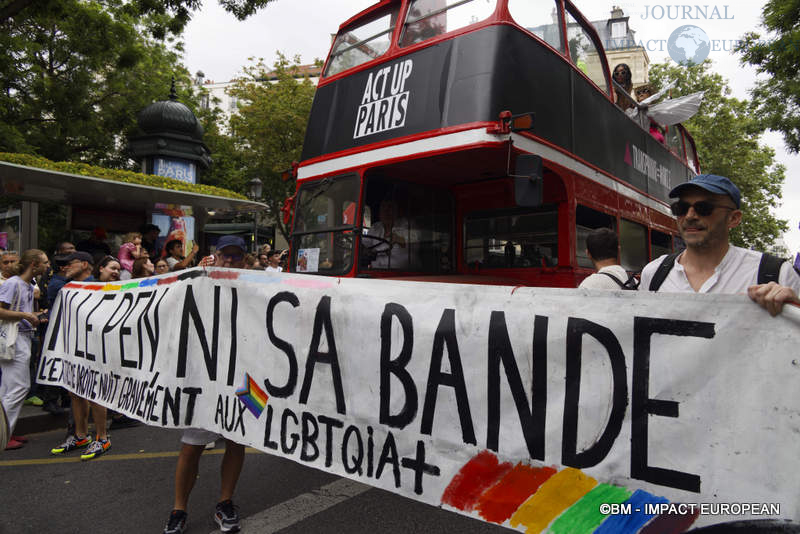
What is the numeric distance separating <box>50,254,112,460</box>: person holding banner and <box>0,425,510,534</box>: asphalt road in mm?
140

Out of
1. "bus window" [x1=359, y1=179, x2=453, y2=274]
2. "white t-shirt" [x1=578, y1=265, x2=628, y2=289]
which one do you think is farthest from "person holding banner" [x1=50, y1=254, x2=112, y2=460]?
"white t-shirt" [x1=578, y1=265, x2=628, y2=289]

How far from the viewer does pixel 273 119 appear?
21.7 metres

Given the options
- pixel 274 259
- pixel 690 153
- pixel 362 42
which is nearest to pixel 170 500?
pixel 362 42

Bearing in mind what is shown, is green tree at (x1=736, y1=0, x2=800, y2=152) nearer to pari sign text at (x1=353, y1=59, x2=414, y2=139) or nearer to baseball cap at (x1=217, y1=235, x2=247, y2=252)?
pari sign text at (x1=353, y1=59, x2=414, y2=139)

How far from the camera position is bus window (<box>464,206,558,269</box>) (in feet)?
16.3

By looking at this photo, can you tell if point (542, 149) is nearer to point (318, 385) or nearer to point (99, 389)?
point (318, 385)

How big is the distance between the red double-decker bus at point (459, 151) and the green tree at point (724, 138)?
88.3ft

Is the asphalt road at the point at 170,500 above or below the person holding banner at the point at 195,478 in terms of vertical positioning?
below

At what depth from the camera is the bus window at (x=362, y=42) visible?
525 cm

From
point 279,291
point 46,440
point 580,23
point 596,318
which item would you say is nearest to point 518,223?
point 580,23

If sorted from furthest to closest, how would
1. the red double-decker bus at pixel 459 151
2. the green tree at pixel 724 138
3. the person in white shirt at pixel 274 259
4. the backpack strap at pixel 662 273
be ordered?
the green tree at pixel 724 138
the person in white shirt at pixel 274 259
the red double-decker bus at pixel 459 151
the backpack strap at pixel 662 273

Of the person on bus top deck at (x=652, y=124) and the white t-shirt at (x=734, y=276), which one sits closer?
the white t-shirt at (x=734, y=276)

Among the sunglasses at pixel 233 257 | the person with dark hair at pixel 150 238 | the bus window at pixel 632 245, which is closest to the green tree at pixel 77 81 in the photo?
the person with dark hair at pixel 150 238

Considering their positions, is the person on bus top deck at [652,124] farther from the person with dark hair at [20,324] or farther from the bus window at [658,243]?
the person with dark hair at [20,324]
